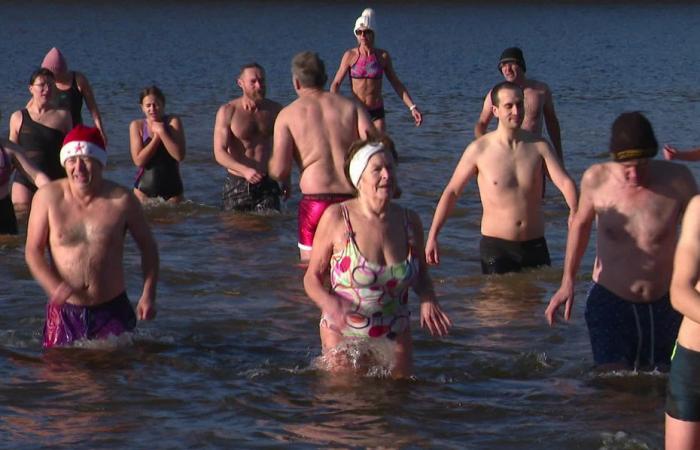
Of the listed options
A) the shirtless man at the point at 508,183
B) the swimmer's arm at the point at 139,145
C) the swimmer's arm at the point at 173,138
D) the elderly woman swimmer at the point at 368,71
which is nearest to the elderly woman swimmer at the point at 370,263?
the shirtless man at the point at 508,183

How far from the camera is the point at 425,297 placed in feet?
25.5

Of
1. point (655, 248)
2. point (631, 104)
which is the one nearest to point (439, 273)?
point (655, 248)

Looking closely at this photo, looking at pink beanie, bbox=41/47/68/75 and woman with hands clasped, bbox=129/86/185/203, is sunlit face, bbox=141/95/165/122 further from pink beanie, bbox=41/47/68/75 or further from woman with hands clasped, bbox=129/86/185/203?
pink beanie, bbox=41/47/68/75

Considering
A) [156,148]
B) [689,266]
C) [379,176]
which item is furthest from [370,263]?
[156,148]

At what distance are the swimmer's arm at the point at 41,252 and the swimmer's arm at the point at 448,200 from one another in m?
2.34

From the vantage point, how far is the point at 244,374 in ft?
29.7

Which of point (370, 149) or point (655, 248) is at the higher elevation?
point (370, 149)

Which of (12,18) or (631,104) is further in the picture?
(12,18)

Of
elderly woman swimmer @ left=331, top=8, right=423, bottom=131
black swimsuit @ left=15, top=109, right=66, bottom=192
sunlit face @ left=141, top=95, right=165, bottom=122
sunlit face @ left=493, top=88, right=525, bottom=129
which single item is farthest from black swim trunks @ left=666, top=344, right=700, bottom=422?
→ elderly woman swimmer @ left=331, top=8, right=423, bottom=131

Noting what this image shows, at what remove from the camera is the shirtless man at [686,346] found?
18.8 ft

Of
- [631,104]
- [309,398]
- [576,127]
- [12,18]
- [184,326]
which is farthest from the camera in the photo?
[12,18]

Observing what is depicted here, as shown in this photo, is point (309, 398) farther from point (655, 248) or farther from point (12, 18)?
point (12, 18)

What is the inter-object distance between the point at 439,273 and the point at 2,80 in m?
18.8

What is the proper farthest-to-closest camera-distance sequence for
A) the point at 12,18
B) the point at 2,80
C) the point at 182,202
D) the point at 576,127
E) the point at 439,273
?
1. the point at 12,18
2. the point at 2,80
3. the point at 576,127
4. the point at 182,202
5. the point at 439,273
